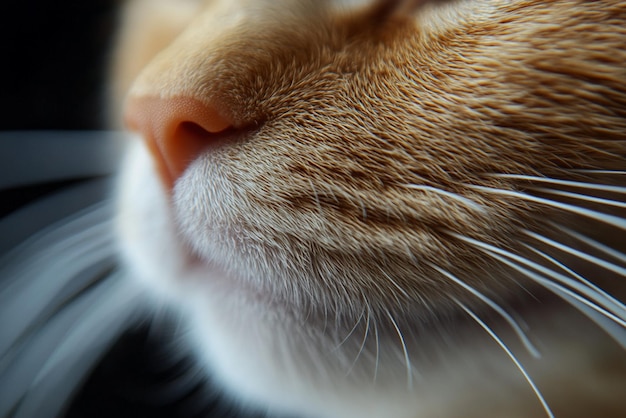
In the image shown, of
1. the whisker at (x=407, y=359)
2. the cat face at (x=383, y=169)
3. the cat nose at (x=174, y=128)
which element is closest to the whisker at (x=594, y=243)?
the cat face at (x=383, y=169)

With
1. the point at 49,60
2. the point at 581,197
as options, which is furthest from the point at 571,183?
the point at 49,60

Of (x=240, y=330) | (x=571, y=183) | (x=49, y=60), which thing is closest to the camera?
(x=571, y=183)

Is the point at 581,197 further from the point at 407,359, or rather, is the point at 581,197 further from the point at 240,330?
the point at 240,330

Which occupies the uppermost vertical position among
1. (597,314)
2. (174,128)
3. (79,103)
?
(79,103)

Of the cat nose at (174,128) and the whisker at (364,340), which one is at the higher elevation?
the cat nose at (174,128)

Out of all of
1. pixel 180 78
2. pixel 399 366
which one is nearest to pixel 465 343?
pixel 399 366

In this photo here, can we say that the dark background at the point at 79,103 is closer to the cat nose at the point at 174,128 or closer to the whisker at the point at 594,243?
the cat nose at the point at 174,128

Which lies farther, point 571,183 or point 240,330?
point 240,330

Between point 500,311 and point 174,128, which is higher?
point 174,128

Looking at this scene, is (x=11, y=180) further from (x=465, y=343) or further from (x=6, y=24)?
(x=465, y=343)

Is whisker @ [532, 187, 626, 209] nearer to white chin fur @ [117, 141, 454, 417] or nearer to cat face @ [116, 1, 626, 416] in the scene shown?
cat face @ [116, 1, 626, 416]
